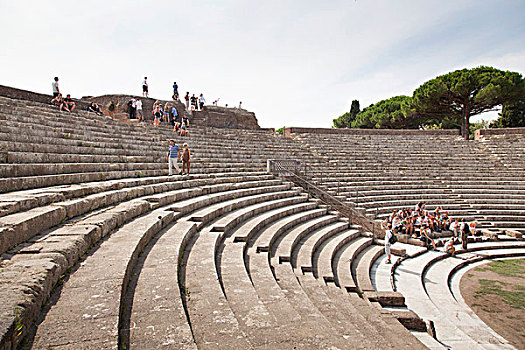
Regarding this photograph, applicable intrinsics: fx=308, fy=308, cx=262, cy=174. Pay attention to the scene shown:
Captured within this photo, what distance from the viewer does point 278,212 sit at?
8836mm

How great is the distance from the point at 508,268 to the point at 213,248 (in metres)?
8.92

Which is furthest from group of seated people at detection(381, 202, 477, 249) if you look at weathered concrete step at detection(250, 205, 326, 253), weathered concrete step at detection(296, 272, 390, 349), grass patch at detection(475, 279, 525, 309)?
weathered concrete step at detection(296, 272, 390, 349)

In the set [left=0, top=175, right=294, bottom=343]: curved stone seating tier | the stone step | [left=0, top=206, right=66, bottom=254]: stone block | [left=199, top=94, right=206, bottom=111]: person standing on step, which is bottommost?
the stone step

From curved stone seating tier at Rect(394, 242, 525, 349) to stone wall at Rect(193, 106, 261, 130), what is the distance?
14595 mm

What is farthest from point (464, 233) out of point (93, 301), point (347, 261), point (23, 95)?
point (23, 95)

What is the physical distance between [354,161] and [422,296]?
447 inches

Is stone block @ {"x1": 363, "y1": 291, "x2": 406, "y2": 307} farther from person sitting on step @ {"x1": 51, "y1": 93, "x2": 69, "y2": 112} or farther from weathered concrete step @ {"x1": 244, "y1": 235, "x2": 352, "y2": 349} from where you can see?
person sitting on step @ {"x1": 51, "y1": 93, "x2": 69, "y2": 112}

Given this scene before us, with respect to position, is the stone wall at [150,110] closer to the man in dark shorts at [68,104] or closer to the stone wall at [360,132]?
the man in dark shorts at [68,104]

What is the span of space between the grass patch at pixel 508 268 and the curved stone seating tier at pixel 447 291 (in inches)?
15.8

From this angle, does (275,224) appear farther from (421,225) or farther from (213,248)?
(421,225)

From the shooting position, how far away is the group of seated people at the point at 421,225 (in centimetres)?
1030

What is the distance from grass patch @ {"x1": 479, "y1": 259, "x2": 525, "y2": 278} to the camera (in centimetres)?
839

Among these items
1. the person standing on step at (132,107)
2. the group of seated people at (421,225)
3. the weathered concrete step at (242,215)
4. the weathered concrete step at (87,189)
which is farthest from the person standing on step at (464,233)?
the person standing on step at (132,107)

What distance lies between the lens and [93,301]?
2.38 m
